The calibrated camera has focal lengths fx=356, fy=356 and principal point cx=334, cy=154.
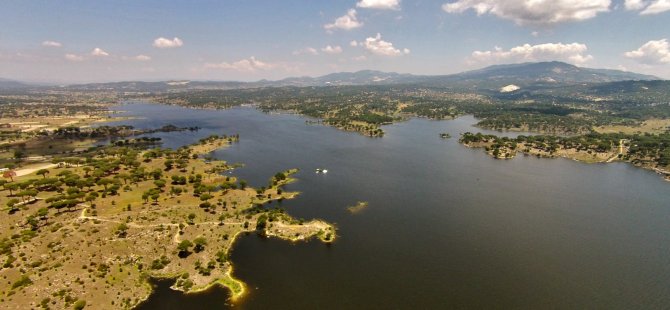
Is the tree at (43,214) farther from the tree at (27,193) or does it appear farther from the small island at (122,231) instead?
the tree at (27,193)

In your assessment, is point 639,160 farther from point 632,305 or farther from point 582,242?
point 632,305

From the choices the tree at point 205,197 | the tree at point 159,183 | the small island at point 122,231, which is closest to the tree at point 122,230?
the small island at point 122,231

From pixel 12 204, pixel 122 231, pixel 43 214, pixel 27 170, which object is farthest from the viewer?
pixel 27 170

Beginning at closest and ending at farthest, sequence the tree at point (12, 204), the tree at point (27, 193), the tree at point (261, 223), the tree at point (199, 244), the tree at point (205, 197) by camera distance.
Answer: the tree at point (199, 244), the tree at point (261, 223), the tree at point (12, 204), the tree at point (27, 193), the tree at point (205, 197)

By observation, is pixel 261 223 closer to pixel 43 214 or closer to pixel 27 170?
pixel 43 214

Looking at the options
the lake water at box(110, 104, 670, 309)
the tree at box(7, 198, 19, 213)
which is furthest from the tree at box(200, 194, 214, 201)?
the tree at box(7, 198, 19, 213)

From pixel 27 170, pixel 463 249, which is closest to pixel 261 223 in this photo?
pixel 463 249
